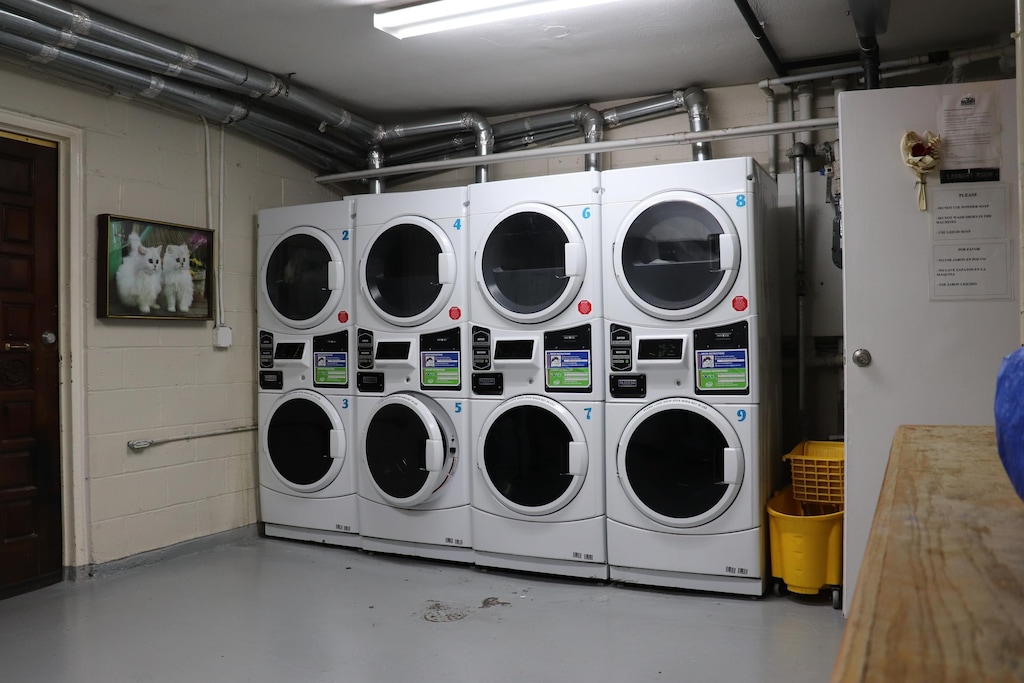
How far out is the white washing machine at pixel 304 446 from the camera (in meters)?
4.29

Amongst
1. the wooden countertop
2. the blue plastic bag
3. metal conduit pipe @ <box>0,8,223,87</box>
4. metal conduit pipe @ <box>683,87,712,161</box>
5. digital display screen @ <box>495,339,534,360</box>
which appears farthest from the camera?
metal conduit pipe @ <box>683,87,712,161</box>

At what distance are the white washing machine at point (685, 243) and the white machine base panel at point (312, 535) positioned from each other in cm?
191

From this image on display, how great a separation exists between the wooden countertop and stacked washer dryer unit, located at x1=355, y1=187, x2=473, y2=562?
320 centimetres

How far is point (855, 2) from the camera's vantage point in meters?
2.99

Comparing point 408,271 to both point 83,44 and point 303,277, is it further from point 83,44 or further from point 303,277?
point 83,44

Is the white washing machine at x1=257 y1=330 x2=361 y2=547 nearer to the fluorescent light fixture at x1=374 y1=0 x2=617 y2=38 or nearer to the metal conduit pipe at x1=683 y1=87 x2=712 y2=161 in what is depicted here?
the fluorescent light fixture at x1=374 y1=0 x2=617 y2=38

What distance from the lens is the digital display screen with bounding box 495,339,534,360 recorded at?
12.4 ft

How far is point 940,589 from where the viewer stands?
52cm

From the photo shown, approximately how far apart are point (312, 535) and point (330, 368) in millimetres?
951

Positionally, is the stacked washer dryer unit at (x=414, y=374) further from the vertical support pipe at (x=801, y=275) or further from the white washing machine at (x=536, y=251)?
the vertical support pipe at (x=801, y=275)

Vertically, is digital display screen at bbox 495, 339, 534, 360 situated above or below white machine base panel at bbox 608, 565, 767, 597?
above

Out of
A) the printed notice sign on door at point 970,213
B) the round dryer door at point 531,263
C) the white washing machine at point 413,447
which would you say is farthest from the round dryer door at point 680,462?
the printed notice sign on door at point 970,213

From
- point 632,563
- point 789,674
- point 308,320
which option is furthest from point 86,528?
point 789,674

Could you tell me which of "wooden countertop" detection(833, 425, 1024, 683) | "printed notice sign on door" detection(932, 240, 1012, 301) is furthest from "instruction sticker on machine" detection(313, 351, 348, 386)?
"wooden countertop" detection(833, 425, 1024, 683)
